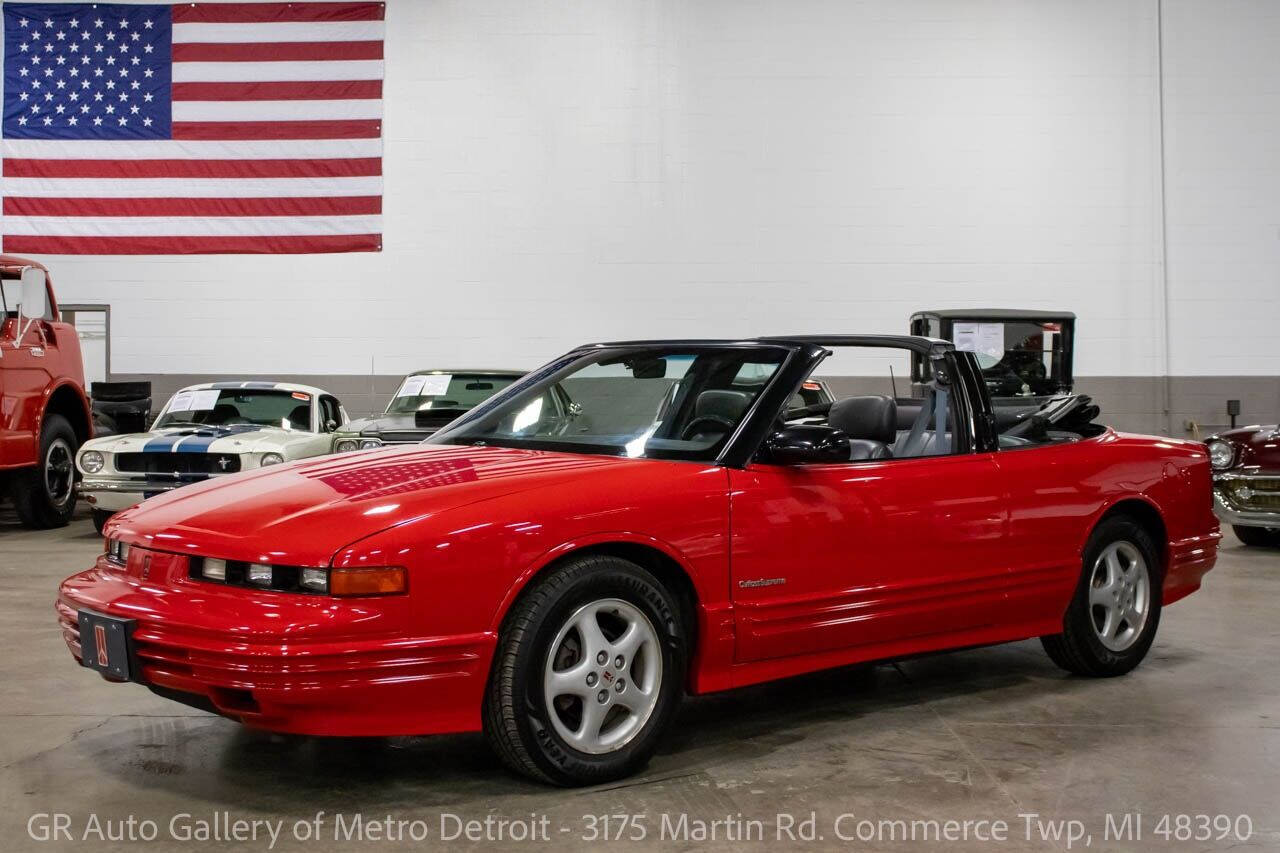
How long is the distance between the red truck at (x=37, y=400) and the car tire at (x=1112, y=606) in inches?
291

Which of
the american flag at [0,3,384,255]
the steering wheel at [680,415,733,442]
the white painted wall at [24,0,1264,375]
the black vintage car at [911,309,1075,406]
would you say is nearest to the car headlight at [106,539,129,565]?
the steering wheel at [680,415,733,442]

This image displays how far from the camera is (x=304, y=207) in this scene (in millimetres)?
13688

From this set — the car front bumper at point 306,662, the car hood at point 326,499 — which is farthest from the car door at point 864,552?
the car front bumper at point 306,662

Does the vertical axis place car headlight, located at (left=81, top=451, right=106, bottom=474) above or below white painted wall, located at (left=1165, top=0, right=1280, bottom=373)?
below

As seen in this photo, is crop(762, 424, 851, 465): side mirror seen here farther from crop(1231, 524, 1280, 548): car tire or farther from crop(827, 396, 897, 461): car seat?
crop(1231, 524, 1280, 548): car tire

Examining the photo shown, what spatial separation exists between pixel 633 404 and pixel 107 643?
1.65m

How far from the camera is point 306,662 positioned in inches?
112

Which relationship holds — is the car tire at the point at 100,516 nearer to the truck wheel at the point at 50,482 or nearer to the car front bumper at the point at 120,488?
the car front bumper at the point at 120,488

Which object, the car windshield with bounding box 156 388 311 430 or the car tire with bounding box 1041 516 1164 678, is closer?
the car tire with bounding box 1041 516 1164 678

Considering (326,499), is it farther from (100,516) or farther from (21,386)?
(21,386)

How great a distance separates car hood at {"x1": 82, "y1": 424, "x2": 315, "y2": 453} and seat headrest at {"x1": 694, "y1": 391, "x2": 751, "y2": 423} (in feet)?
17.6

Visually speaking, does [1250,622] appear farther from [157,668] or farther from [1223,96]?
[1223,96]

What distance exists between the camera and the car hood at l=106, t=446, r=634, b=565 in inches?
118

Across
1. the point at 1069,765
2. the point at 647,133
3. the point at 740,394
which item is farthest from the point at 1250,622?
the point at 647,133
